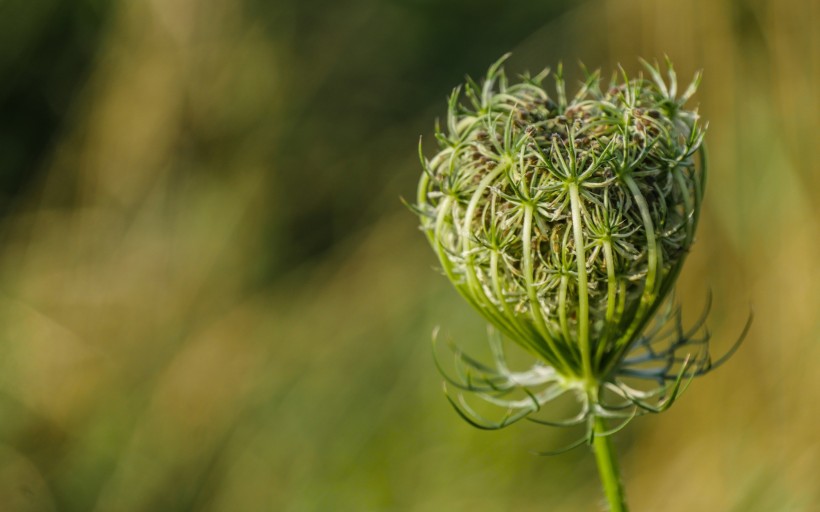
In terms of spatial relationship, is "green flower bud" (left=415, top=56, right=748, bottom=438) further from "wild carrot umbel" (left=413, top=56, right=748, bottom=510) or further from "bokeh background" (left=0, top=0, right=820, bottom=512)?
"bokeh background" (left=0, top=0, right=820, bottom=512)

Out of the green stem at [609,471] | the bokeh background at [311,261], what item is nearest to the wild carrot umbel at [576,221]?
the green stem at [609,471]

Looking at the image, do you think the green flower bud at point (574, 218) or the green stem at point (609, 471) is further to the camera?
the green stem at point (609, 471)

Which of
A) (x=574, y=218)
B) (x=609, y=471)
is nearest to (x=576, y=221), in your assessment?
(x=574, y=218)

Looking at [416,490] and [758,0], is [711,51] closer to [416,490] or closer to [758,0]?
[758,0]

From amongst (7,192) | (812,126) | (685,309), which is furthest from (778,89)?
(7,192)

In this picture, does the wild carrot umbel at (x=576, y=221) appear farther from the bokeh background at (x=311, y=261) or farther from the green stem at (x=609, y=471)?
the bokeh background at (x=311, y=261)

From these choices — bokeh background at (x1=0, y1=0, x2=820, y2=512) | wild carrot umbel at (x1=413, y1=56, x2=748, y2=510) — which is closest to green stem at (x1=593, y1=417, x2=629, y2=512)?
wild carrot umbel at (x1=413, y1=56, x2=748, y2=510)

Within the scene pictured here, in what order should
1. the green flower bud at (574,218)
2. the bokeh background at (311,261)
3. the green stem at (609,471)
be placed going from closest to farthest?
the green flower bud at (574,218)
the green stem at (609,471)
the bokeh background at (311,261)
